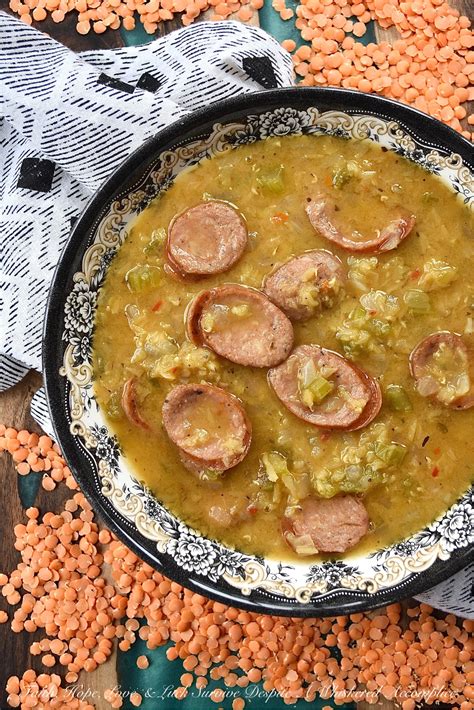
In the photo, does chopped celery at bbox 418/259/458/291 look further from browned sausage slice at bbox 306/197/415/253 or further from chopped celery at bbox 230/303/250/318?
chopped celery at bbox 230/303/250/318

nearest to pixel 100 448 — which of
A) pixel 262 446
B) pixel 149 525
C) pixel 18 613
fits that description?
pixel 149 525

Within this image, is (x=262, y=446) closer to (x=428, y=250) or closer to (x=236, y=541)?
(x=236, y=541)

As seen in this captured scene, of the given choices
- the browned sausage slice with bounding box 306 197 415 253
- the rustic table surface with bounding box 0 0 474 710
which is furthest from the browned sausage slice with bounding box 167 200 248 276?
the rustic table surface with bounding box 0 0 474 710

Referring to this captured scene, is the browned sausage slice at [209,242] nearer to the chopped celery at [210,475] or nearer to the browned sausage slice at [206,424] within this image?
the browned sausage slice at [206,424]

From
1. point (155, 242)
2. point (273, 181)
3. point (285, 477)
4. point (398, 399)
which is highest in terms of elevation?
point (273, 181)

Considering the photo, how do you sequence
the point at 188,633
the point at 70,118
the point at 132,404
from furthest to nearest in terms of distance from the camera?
the point at 188,633 → the point at 70,118 → the point at 132,404

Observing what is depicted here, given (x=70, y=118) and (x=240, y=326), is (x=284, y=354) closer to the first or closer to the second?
(x=240, y=326)

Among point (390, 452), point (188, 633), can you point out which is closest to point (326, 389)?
point (390, 452)
